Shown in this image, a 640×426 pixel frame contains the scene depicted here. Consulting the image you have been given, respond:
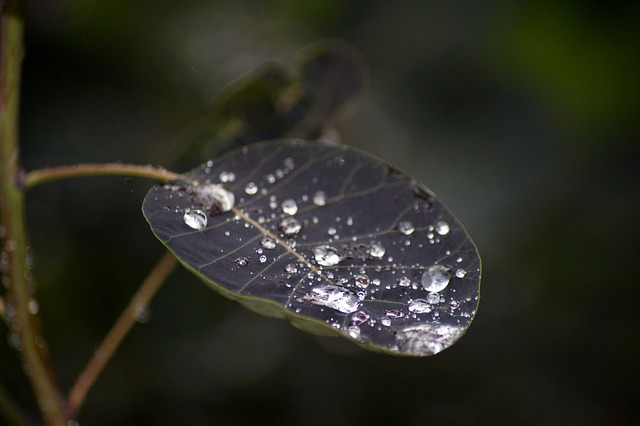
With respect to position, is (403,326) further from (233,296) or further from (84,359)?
(84,359)

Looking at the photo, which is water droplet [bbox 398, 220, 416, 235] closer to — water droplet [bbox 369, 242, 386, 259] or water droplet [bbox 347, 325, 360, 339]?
water droplet [bbox 369, 242, 386, 259]

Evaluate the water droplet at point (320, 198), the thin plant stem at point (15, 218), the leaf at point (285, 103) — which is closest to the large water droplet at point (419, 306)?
the water droplet at point (320, 198)

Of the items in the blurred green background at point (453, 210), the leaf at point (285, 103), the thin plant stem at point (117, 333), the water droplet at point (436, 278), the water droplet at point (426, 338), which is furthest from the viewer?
the blurred green background at point (453, 210)

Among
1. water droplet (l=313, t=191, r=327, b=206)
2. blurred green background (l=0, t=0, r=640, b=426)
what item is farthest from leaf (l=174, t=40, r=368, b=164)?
blurred green background (l=0, t=0, r=640, b=426)

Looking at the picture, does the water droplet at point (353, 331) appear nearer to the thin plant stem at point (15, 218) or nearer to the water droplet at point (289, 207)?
the water droplet at point (289, 207)

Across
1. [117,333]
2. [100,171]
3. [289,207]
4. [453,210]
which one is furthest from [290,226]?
[453,210]

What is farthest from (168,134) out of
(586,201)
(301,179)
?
(301,179)
